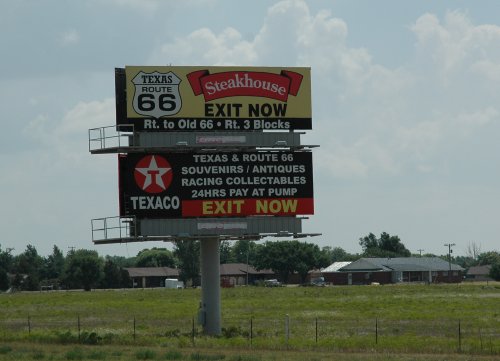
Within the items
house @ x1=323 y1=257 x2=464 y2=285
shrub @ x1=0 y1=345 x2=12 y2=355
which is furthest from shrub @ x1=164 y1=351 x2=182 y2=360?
house @ x1=323 y1=257 x2=464 y2=285

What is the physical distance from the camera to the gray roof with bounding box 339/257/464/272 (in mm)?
179750

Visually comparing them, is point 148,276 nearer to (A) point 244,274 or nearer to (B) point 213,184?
(A) point 244,274

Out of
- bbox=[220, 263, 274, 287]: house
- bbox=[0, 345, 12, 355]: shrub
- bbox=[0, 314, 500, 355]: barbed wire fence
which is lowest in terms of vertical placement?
bbox=[220, 263, 274, 287]: house

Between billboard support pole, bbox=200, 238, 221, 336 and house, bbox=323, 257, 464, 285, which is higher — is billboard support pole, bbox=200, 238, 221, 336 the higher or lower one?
the higher one

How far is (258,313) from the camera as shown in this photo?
64500 millimetres

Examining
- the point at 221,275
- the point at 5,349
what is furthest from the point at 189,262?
the point at 5,349

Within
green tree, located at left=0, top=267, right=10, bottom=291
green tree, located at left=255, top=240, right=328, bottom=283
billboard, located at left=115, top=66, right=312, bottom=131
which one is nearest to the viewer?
billboard, located at left=115, top=66, right=312, bottom=131

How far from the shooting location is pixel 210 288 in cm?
4409

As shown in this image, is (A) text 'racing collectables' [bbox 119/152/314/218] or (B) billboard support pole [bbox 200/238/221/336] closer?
(A) text 'racing collectables' [bbox 119/152/314/218]

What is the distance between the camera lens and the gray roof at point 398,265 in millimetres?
179750

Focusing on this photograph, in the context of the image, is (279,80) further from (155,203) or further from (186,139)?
(155,203)

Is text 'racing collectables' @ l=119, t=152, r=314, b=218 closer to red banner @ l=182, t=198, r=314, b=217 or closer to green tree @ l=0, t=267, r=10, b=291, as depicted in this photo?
red banner @ l=182, t=198, r=314, b=217

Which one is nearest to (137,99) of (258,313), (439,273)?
(258,313)

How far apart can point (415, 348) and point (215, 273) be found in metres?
10.8
